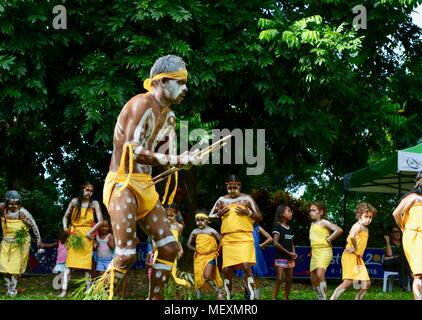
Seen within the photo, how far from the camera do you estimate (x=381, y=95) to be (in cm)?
1440

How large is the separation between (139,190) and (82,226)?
5970 mm

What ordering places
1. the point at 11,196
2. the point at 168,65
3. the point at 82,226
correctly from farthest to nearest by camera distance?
the point at 82,226 → the point at 11,196 → the point at 168,65

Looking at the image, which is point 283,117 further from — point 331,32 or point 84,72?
point 84,72

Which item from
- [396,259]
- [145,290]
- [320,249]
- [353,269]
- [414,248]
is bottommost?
[145,290]

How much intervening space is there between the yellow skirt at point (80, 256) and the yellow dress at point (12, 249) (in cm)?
75

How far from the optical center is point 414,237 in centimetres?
873

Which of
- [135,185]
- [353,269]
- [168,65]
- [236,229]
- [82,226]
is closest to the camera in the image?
[135,185]

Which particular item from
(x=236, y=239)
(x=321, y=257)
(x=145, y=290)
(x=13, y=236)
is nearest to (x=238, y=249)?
(x=236, y=239)

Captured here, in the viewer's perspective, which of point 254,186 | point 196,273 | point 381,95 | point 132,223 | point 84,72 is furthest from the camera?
point 254,186

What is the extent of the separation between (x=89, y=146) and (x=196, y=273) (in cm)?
485

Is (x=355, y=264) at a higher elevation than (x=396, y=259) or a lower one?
higher

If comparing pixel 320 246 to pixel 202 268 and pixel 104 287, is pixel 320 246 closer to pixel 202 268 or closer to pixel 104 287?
pixel 202 268

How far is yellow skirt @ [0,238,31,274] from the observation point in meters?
12.1

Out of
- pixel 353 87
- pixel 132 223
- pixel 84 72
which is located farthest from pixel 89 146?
pixel 132 223
